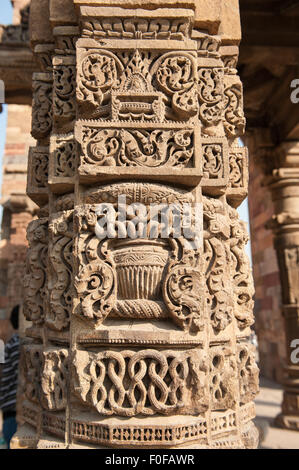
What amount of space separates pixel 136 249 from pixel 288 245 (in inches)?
166

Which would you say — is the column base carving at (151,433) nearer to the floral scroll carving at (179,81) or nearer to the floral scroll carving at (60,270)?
the floral scroll carving at (60,270)

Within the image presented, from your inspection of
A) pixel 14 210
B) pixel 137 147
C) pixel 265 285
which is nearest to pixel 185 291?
pixel 137 147

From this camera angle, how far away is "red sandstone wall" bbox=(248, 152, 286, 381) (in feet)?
24.5

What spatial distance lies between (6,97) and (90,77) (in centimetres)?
376

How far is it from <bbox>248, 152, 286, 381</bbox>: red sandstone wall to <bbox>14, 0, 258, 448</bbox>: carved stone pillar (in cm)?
562

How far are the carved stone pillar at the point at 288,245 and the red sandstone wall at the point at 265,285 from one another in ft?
5.63

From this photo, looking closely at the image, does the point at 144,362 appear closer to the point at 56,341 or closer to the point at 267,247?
the point at 56,341

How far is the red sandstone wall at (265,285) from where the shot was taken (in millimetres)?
7457

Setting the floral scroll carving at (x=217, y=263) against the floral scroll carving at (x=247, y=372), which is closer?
the floral scroll carving at (x=217, y=263)

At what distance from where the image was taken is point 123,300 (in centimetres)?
173

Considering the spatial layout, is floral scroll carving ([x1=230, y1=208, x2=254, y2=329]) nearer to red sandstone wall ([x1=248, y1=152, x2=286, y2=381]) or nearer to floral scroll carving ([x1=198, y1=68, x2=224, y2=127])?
floral scroll carving ([x1=198, y1=68, x2=224, y2=127])

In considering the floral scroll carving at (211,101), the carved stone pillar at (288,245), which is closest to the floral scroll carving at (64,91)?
the floral scroll carving at (211,101)

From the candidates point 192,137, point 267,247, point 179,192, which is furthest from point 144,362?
point 267,247
